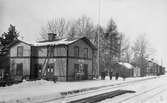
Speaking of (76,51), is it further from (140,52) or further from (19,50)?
(140,52)

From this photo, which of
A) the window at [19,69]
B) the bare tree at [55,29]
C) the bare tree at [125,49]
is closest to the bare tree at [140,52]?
the bare tree at [125,49]

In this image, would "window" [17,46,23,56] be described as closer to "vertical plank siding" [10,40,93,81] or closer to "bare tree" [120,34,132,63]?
"vertical plank siding" [10,40,93,81]

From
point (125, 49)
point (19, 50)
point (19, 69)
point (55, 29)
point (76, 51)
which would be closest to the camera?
point (76, 51)

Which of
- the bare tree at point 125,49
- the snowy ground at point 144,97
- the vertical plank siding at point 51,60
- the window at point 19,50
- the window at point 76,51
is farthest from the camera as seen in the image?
the bare tree at point 125,49

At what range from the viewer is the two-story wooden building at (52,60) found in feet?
94.0

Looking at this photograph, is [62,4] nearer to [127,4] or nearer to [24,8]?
[24,8]

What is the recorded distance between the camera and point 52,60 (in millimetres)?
29453

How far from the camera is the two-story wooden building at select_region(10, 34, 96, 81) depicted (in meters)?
28.6

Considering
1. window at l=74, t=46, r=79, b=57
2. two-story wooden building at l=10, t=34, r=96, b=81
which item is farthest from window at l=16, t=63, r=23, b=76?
window at l=74, t=46, r=79, b=57

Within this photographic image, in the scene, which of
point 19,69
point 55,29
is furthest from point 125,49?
point 19,69

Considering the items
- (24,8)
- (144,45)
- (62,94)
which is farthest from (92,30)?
(24,8)

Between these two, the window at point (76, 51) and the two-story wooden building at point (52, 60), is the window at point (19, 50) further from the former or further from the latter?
the window at point (76, 51)

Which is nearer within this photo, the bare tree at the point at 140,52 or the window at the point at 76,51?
the window at the point at 76,51

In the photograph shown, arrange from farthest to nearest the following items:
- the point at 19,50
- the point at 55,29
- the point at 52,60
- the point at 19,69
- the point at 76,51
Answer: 1. the point at 55,29
2. the point at 19,50
3. the point at 19,69
4. the point at 76,51
5. the point at 52,60
